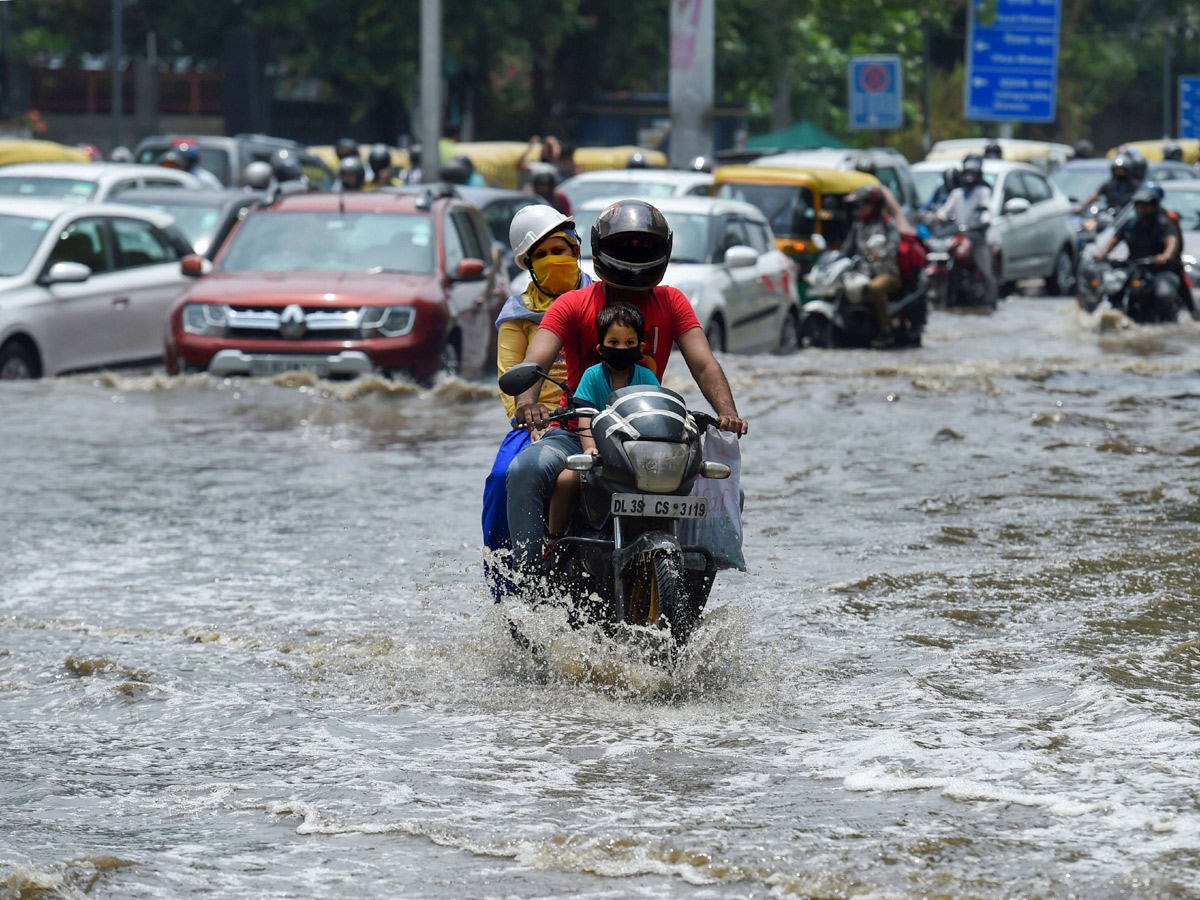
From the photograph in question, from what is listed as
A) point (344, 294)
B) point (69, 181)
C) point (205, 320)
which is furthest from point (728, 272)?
point (69, 181)

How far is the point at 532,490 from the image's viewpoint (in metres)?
6.21

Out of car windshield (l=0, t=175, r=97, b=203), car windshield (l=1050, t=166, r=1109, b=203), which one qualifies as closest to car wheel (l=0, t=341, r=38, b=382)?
car windshield (l=0, t=175, r=97, b=203)

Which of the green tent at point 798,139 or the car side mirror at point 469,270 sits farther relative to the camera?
the green tent at point 798,139

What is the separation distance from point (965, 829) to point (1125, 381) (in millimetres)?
11636

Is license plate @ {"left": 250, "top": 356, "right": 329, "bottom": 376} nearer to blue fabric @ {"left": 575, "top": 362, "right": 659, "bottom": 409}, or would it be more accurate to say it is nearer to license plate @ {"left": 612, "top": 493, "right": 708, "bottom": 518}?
blue fabric @ {"left": 575, "top": 362, "right": 659, "bottom": 409}

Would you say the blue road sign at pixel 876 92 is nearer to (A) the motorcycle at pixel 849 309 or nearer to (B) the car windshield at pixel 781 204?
(B) the car windshield at pixel 781 204

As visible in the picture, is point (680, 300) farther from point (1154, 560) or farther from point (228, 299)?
point (228, 299)

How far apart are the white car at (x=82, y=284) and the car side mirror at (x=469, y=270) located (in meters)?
2.16

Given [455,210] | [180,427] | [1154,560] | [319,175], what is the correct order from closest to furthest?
[1154,560], [180,427], [455,210], [319,175]

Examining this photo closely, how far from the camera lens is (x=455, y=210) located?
15.7 metres

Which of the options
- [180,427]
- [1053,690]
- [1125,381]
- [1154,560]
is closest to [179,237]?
[180,427]

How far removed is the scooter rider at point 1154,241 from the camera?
19422mm

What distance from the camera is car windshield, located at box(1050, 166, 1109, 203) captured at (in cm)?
2974

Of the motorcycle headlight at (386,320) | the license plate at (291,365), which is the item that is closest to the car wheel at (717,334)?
the motorcycle headlight at (386,320)
